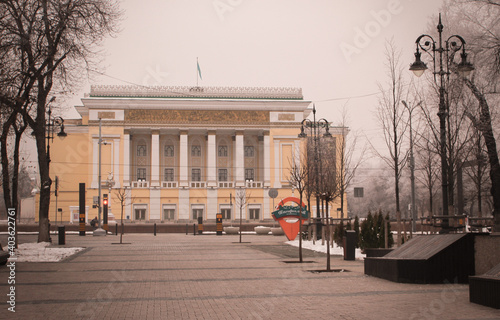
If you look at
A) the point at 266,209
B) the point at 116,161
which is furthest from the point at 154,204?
the point at 266,209

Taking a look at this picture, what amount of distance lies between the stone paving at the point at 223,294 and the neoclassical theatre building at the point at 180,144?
6695 cm

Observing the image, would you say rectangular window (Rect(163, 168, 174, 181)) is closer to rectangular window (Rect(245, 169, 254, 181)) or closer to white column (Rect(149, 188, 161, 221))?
white column (Rect(149, 188, 161, 221))

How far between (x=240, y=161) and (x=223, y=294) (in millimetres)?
78385

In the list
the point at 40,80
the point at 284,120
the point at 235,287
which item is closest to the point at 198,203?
the point at 284,120

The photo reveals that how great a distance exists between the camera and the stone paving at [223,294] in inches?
414

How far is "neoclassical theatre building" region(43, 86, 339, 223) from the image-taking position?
86062 millimetres

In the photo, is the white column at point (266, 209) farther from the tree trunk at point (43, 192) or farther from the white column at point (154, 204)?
the tree trunk at point (43, 192)

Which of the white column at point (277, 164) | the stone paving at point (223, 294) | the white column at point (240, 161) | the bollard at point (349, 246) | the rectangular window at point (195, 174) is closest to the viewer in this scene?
the stone paving at point (223, 294)

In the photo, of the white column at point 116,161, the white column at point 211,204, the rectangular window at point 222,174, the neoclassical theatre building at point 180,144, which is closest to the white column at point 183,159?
the neoclassical theatre building at point 180,144

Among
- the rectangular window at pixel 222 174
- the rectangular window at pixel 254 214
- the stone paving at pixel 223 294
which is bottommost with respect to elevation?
the rectangular window at pixel 254 214

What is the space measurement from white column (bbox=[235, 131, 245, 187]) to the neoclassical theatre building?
0.48ft

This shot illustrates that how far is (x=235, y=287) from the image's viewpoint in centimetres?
1423

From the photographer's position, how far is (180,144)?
298 ft
